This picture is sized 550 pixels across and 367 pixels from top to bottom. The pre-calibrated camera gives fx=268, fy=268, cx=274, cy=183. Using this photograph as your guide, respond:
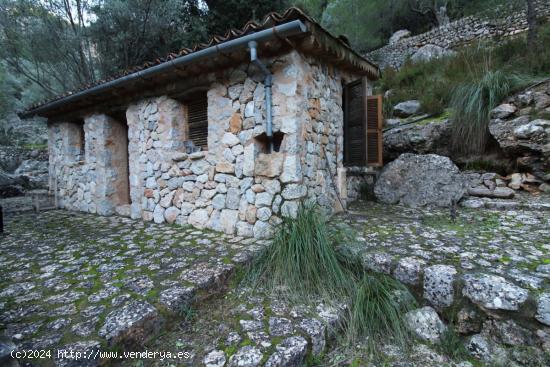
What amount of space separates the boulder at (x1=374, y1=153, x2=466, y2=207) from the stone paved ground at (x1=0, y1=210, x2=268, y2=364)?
9.08 feet

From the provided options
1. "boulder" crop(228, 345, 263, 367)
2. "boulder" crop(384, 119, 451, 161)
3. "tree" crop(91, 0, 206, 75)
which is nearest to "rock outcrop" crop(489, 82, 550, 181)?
"boulder" crop(384, 119, 451, 161)

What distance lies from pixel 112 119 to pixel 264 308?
520 centimetres

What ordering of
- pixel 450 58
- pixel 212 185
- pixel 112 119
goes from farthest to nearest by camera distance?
pixel 450 58, pixel 112 119, pixel 212 185

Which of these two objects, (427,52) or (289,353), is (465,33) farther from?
(289,353)

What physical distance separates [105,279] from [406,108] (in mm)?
6523

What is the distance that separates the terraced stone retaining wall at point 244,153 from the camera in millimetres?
3285

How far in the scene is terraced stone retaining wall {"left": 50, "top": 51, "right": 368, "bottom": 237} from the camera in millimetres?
3285

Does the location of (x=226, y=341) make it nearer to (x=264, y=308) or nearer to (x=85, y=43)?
(x=264, y=308)

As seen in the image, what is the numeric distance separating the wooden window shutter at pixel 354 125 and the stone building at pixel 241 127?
0.02 m

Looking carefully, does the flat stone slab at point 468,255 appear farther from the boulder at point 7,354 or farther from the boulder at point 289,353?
the boulder at point 7,354

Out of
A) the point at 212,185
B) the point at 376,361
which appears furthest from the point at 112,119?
the point at 376,361

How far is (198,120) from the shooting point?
4359 millimetres

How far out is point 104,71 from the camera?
27.0 ft

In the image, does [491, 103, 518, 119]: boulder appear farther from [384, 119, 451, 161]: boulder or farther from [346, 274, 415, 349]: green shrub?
[346, 274, 415, 349]: green shrub
